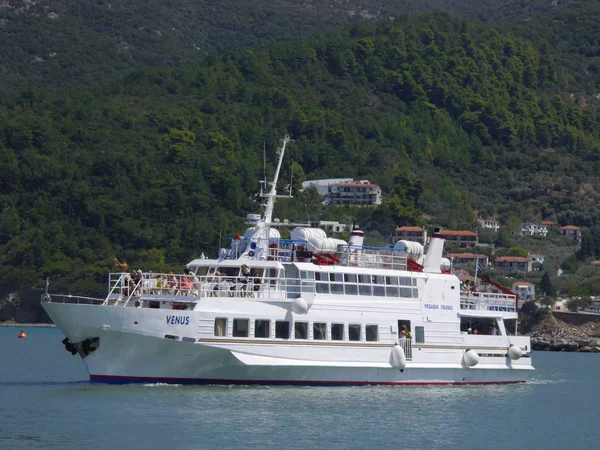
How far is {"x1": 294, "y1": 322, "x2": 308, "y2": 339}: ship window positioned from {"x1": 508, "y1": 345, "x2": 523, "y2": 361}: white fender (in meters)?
8.89

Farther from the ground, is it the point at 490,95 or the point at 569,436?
the point at 490,95

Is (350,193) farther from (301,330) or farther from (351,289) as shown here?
(301,330)

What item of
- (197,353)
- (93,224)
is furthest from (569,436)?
(93,224)

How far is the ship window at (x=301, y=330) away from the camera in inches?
1433

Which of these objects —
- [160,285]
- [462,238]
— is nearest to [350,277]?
[160,285]

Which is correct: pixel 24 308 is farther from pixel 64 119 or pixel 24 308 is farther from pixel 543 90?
pixel 543 90

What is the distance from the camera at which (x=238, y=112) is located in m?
153

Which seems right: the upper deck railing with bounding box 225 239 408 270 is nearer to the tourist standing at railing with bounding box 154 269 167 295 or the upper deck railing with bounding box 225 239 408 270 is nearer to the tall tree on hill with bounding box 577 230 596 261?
the tourist standing at railing with bounding box 154 269 167 295

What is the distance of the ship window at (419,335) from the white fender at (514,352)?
420 cm

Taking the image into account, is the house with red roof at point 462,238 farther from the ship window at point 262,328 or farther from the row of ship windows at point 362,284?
the ship window at point 262,328

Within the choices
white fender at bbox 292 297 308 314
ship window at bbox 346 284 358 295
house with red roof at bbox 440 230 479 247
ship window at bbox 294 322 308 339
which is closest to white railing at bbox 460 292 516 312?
ship window at bbox 346 284 358 295

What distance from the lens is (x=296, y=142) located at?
→ 488 ft

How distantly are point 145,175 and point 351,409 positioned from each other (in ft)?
305

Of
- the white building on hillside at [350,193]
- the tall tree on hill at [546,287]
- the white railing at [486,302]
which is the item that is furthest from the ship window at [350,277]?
the white building on hillside at [350,193]
